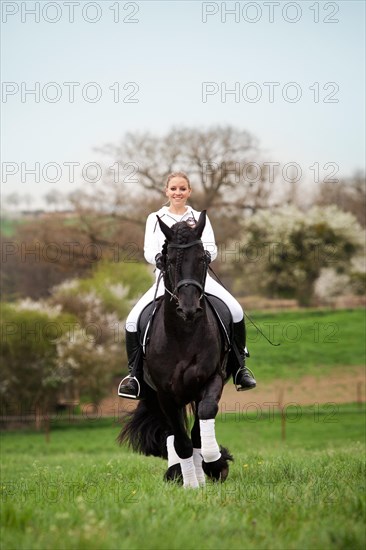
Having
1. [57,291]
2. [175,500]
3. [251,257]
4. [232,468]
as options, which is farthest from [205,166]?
[175,500]

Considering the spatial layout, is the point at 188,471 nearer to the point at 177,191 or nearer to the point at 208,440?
the point at 208,440

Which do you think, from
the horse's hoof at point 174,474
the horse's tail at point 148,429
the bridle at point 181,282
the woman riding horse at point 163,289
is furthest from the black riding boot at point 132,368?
the bridle at point 181,282

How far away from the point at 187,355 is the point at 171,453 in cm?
172

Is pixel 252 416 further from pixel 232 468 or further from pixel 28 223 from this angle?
pixel 232 468

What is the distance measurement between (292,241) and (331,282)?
149 inches

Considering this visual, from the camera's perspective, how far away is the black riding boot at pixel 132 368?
9531mm

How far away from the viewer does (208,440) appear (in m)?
8.50

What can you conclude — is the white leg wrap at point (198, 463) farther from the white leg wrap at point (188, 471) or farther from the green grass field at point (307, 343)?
the green grass field at point (307, 343)

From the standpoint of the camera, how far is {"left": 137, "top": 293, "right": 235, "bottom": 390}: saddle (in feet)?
30.4

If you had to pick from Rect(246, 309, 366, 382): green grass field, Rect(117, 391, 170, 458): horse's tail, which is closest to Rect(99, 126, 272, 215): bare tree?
Rect(246, 309, 366, 382): green grass field

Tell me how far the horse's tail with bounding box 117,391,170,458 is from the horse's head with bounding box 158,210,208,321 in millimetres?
2591

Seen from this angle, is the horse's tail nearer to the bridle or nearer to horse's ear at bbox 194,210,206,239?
the bridle

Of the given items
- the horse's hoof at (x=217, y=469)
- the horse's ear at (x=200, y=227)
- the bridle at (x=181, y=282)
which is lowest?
the horse's hoof at (x=217, y=469)

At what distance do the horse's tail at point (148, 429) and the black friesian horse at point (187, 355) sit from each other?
0.43 metres
